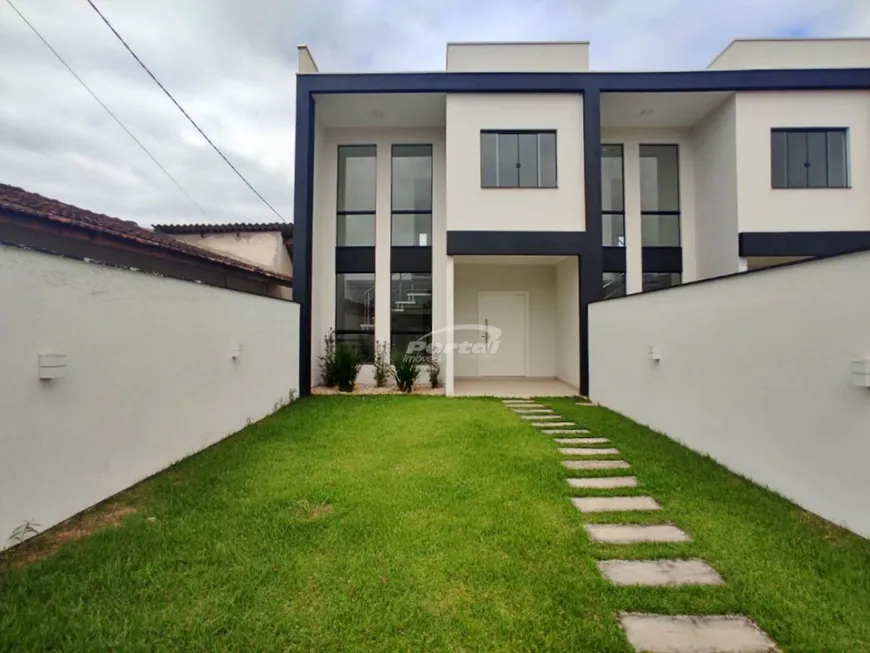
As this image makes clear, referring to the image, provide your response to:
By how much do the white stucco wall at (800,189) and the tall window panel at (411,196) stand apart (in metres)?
6.63

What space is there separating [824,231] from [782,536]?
8.86 m

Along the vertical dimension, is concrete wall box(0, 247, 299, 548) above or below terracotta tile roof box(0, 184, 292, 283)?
below

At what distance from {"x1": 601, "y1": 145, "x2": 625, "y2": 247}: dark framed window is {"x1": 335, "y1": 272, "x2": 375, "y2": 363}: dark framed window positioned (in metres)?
5.84

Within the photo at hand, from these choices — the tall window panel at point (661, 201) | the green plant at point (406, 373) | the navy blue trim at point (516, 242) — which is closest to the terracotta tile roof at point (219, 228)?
the green plant at point (406, 373)

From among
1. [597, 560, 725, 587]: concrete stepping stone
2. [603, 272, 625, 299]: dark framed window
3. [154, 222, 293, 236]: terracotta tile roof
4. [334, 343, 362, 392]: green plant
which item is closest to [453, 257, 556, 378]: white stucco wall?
[603, 272, 625, 299]: dark framed window

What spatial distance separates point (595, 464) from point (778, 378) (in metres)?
1.78

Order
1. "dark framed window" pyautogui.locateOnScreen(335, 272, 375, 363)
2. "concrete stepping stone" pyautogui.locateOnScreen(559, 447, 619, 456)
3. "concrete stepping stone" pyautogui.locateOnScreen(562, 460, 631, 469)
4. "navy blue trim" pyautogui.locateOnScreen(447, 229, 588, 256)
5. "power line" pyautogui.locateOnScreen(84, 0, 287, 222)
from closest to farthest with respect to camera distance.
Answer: "concrete stepping stone" pyautogui.locateOnScreen(562, 460, 631, 469) → "concrete stepping stone" pyautogui.locateOnScreen(559, 447, 619, 456) → "power line" pyautogui.locateOnScreen(84, 0, 287, 222) → "navy blue trim" pyautogui.locateOnScreen(447, 229, 588, 256) → "dark framed window" pyautogui.locateOnScreen(335, 272, 375, 363)

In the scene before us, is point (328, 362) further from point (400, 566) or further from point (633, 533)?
point (633, 533)

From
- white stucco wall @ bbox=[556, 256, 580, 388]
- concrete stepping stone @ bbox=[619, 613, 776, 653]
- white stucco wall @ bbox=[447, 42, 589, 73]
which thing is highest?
white stucco wall @ bbox=[447, 42, 589, 73]

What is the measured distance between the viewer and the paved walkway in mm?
1877

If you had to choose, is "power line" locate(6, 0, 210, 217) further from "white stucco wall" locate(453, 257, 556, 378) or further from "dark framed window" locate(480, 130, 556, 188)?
"white stucco wall" locate(453, 257, 556, 378)

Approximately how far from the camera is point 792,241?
859cm

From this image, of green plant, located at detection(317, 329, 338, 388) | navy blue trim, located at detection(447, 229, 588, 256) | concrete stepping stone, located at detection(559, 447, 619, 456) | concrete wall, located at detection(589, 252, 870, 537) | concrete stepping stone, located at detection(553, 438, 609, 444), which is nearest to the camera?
concrete wall, located at detection(589, 252, 870, 537)

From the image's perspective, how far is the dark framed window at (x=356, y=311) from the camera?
1015 centimetres
